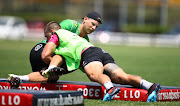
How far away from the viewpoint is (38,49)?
8.84m

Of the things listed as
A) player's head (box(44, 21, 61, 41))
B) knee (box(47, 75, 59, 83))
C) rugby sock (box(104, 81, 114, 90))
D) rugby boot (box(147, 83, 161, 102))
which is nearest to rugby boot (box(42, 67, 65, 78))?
knee (box(47, 75, 59, 83))

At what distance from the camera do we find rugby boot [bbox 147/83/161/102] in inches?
277

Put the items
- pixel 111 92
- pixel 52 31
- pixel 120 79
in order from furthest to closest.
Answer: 1. pixel 52 31
2. pixel 120 79
3. pixel 111 92

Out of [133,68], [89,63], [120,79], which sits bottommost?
[120,79]

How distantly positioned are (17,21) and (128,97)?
31482 millimetres

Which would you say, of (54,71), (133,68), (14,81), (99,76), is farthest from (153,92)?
(133,68)

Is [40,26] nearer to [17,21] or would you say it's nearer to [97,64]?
[17,21]

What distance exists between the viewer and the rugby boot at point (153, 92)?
7.02 m

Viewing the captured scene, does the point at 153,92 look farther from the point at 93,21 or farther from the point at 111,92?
the point at 93,21

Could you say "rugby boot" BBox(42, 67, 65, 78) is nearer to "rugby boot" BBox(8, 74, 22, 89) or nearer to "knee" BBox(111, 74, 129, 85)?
"rugby boot" BBox(8, 74, 22, 89)

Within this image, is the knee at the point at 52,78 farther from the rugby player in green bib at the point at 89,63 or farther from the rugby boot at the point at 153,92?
the rugby boot at the point at 153,92

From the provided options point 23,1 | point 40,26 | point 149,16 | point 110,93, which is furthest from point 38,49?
point 149,16

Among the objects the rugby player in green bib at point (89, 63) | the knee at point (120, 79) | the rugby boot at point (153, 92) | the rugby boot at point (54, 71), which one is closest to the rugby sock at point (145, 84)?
the rugby player in green bib at point (89, 63)

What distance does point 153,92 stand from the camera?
7.05m
